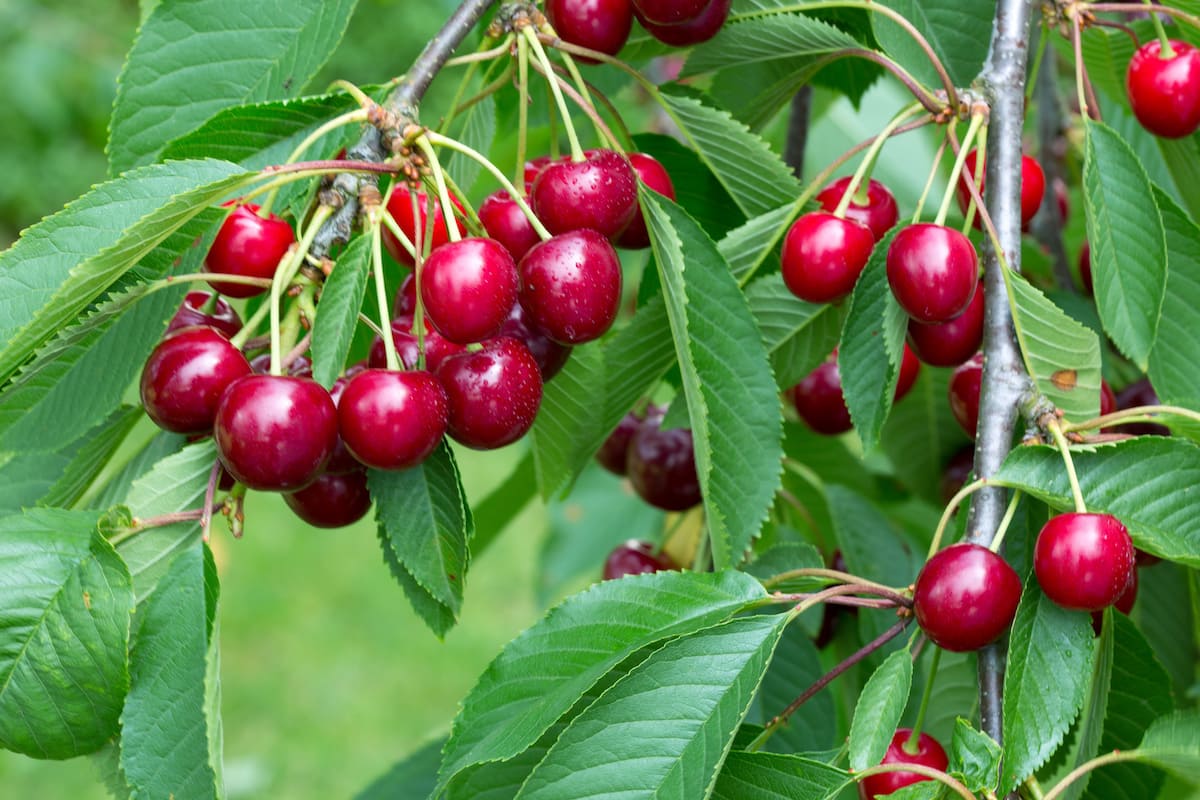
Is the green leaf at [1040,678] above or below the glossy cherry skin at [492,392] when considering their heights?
below

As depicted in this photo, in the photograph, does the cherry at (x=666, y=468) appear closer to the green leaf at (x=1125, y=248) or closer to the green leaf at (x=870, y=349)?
the green leaf at (x=870, y=349)

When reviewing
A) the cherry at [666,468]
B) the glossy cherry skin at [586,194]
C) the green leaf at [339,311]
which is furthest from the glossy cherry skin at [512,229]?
the cherry at [666,468]

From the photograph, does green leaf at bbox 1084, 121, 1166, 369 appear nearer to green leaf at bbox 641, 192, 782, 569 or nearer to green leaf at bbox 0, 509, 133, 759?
green leaf at bbox 641, 192, 782, 569

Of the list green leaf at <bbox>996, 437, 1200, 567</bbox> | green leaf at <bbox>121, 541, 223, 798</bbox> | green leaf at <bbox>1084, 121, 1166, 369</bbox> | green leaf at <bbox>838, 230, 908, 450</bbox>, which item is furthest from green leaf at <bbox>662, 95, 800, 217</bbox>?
green leaf at <bbox>121, 541, 223, 798</bbox>

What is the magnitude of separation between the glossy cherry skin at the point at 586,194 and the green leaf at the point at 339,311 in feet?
0.51

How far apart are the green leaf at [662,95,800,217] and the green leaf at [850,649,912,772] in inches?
18.1

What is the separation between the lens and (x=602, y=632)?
904 millimetres

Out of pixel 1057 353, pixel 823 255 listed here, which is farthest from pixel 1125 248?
pixel 823 255

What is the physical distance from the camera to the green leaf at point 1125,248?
3.51 feet

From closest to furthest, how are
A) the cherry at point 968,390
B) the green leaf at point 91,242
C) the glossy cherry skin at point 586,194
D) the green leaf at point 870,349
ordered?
the green leaf at point 91,242 < the glossy cherry skin at point 586,194 < the green leaf at point 870,349 < the cherry at point 968,390

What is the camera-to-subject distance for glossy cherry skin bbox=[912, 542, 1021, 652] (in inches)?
35.3

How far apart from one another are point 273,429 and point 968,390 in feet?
2.17

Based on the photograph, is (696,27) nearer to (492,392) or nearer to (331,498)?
(492,392)

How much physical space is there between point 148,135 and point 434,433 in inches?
17.2
